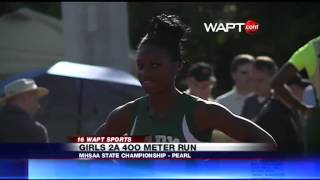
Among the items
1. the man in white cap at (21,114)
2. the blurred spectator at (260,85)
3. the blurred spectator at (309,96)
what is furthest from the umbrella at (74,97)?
the blurred spectator at (309,96)

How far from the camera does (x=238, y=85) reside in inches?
116

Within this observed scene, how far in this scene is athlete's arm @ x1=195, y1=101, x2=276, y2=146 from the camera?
7.30ft

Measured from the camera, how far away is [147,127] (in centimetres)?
226

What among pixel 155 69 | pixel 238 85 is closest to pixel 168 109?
pixel 155 69

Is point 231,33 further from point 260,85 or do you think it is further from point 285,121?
point 260,85

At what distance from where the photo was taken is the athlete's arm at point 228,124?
2.23 m

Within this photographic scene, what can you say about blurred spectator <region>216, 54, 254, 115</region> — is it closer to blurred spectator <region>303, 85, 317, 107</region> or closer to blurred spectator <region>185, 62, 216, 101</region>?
blurred spectator <region>185, 62, 216, 101</region>

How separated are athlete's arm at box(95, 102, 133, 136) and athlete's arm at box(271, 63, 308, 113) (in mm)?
625

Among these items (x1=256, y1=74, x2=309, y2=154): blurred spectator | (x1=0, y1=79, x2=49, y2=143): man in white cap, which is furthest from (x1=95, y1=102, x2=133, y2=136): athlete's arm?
(x1=256, y1=74, x2=309, y2=154): blurred spectator

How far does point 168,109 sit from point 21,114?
1.98 feet

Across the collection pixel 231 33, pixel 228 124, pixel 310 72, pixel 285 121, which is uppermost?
pixel 231 33

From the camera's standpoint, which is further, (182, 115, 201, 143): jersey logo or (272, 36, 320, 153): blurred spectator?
(272, 36, 320, 153): blurred spectator

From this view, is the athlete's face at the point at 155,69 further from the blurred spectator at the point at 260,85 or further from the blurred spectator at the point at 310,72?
the blurred spectator at the point at 310,72

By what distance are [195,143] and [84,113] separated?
0.48m
